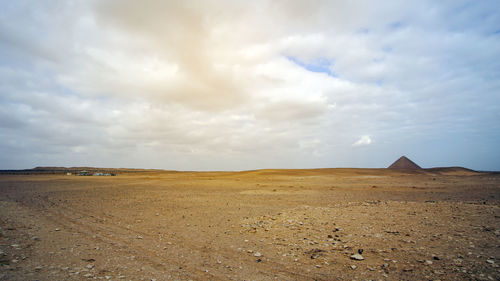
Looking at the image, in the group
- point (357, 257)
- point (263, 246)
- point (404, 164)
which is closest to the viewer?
point (357, 257)

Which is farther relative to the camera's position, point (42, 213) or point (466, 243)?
point (42, 213)

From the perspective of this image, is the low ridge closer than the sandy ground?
No

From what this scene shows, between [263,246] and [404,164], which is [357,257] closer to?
[263,246]

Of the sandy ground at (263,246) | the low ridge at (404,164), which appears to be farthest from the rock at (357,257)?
the low ridge at (404,164)

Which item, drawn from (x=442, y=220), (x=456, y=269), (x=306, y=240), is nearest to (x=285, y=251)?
(x=306, y=240)

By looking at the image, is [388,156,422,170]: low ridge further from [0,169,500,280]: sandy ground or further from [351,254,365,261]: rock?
[351,254,365,261]: rock

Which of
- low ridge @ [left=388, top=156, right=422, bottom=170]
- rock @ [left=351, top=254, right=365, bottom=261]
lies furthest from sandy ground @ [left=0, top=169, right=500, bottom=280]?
low ridge @ [left=388, top=156, right=422, bottom=170]

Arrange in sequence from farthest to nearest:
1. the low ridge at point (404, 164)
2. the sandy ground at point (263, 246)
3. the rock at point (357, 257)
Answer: the low ridge at point (404, 164) → the rock at point (357, 257) → the sandy ground at point (263, 246)

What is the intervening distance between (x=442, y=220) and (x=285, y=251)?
222 inches

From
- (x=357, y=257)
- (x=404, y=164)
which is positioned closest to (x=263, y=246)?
(x=357, y=257)

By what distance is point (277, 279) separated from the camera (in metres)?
4.96

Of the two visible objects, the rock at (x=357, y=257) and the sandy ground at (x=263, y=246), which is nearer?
the sandy ground at (x=263, y=246)

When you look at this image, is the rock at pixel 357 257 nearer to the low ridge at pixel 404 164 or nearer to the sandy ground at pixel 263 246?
the sandy ground at pixel 263 246

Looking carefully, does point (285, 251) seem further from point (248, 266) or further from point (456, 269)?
point (456, 269)
